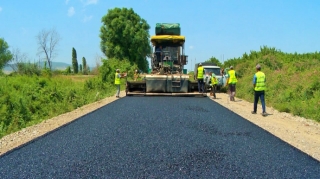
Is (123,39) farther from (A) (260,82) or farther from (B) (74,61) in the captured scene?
(B) (74,61)

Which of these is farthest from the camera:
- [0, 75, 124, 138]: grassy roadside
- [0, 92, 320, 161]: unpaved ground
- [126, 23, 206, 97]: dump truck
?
[126, 23, 206, 97]: dump truck

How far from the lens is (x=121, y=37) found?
144 feet

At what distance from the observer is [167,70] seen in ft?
60.2

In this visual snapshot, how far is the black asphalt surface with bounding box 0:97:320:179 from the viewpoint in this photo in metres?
4.94

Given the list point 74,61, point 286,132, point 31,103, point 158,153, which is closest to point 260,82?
point 286,132

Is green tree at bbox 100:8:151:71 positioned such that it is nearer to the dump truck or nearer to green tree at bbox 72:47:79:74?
the dump truck

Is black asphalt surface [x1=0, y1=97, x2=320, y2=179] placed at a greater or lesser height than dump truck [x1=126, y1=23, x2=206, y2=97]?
lesser

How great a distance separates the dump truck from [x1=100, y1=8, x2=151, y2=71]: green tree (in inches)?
974

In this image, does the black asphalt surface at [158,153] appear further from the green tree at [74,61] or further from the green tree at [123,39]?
the green tree at [74,61]

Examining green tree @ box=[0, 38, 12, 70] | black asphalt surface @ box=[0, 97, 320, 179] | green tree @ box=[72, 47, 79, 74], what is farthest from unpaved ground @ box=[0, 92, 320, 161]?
green tree @ box=[72, 47, 79, 74]

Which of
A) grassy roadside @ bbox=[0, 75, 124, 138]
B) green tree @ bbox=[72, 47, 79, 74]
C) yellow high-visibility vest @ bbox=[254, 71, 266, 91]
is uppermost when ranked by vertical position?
green tree @ bbox=[72, 47, 79, 74]

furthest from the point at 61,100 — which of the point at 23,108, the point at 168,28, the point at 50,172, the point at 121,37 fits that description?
the point at 121,37

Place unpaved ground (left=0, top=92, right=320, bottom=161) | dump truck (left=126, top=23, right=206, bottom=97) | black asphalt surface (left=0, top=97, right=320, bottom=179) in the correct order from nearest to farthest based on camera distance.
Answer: black asphalt surface (left=0, top=97, right=320, bottom=179) → unpaved ground (left=0, top=92, right=320, bottom=161) → dump truck (left=126, top=23, right=206, bottom=97)

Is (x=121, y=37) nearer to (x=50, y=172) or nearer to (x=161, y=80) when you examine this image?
(x=161, y=80)
